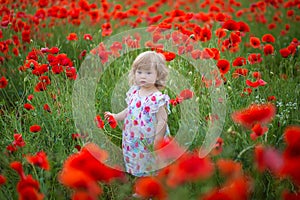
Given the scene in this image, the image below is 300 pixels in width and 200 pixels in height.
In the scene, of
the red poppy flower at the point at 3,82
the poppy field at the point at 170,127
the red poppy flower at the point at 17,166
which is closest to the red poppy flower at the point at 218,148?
the poppy field at the point at 170,127

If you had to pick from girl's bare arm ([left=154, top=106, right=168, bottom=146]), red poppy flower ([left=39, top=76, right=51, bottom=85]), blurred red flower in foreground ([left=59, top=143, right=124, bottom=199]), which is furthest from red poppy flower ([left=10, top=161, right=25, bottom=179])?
red poppy flower ([left=39, top=76, right=51, bottom=85])

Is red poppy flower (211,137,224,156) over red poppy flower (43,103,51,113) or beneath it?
over

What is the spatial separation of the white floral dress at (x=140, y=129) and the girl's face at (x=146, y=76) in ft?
0.25

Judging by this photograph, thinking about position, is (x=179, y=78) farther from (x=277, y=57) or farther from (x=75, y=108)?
(x=277, y=57)

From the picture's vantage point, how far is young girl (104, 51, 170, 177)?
7.71ft

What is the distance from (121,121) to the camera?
2756 mm

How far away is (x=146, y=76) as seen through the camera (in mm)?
2361

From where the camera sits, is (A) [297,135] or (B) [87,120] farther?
(B) [87,120]

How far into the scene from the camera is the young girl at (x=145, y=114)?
2.35 m

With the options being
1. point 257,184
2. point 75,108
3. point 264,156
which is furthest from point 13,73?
point 264,156

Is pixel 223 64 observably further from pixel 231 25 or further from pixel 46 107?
pixel 46 107

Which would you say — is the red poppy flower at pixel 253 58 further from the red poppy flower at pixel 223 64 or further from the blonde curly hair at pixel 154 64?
the blonde curly hair at pixel 154 64

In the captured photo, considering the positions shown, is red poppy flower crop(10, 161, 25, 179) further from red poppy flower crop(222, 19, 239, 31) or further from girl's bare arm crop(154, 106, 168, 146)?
red poppy flower crop(222, 19, 239, 31)

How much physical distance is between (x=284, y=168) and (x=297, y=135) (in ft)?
0.33
